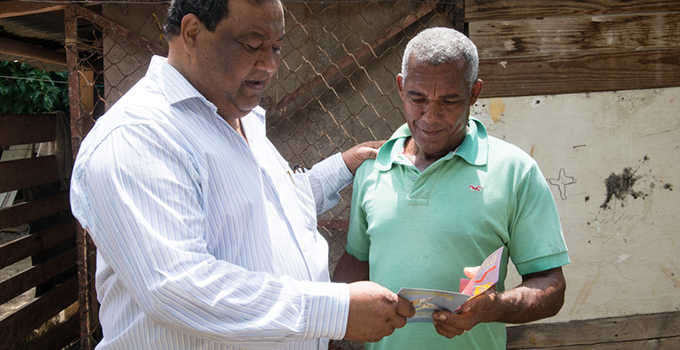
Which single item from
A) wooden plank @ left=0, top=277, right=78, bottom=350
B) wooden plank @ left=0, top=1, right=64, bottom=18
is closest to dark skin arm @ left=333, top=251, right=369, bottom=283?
wooden plank @ left=0, top=1, right=64, bottom=18

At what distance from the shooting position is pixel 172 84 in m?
1.46

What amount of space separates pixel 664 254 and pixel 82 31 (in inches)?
179

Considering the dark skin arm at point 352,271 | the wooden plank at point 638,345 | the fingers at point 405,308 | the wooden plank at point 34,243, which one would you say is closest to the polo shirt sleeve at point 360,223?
the dark skin arm at point 352,271

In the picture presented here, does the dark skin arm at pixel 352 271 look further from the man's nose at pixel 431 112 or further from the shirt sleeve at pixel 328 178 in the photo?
the man's nose at pixel 431 112

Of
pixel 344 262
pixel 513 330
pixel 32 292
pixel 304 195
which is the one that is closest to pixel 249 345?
pixel 304 195

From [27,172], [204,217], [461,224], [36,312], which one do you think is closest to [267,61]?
[204,217]

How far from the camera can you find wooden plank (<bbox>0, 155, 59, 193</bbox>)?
437 cm

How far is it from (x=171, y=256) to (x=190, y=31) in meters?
0.67

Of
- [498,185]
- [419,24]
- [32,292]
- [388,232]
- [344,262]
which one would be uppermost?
[419,24]

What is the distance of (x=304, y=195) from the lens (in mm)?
1910

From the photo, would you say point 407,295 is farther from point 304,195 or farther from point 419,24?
point 419,24

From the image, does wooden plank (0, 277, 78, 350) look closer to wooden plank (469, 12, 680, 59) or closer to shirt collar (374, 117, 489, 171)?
shirt collar (374, 117, 489, 171)

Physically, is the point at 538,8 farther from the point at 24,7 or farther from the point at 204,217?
the point at 24,7

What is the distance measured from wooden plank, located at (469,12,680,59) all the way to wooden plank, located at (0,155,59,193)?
4157mm
